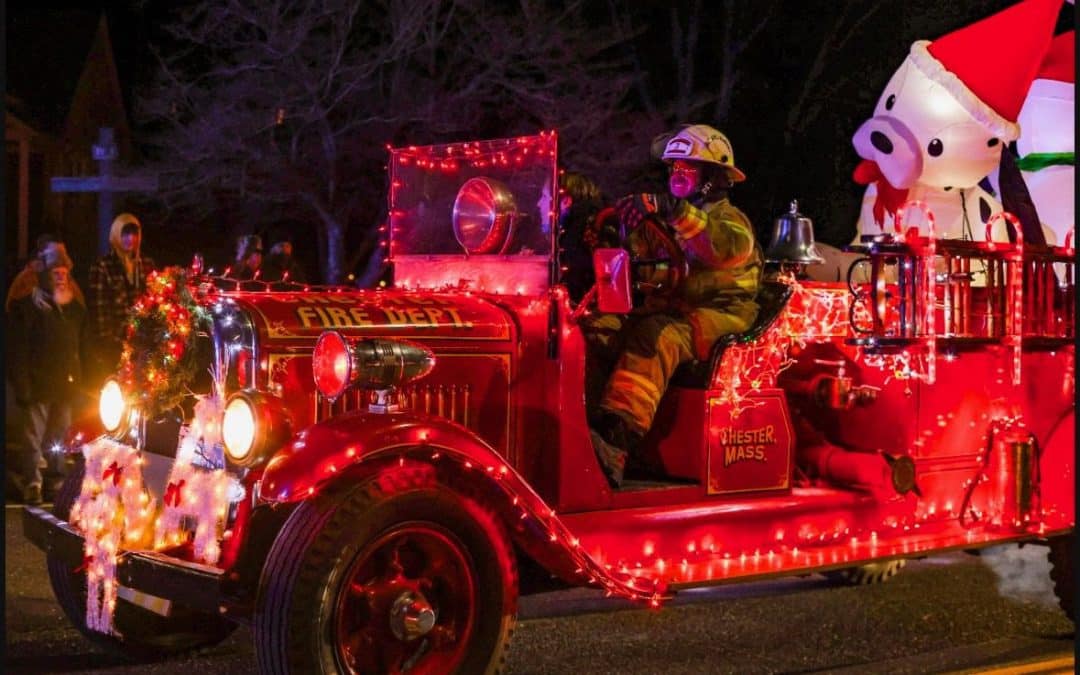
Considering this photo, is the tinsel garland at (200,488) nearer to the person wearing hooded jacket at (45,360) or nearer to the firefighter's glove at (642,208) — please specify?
the firefighter's glove at (642,208)

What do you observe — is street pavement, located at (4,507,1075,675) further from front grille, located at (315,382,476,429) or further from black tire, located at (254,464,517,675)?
front grille, located at (315,382,476,429)

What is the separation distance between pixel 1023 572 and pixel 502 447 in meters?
4.28

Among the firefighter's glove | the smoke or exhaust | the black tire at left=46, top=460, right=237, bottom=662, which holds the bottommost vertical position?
the smoke or exhaust

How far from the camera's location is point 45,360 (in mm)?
9664

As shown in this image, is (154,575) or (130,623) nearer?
(154,575)

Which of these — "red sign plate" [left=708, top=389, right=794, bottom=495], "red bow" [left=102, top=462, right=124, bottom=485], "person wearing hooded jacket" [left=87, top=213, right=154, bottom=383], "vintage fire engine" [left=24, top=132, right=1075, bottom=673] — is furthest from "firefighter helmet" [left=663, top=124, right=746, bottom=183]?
"person wearing hooded jacket" [left=87, top=213, right=154, bottom=383]

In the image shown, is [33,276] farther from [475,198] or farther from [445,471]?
[445,471]

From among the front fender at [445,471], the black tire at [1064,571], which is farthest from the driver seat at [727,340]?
the black tire at [1064,571]

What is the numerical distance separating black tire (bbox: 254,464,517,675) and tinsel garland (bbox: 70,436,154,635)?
991 millimetres

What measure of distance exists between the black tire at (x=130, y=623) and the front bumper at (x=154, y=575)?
0.95ft

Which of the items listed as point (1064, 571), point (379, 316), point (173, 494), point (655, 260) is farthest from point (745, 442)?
point (173, 494)

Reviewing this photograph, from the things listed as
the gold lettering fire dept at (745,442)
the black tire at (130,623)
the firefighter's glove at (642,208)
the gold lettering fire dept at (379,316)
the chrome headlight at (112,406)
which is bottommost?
the black tire at (130,623)

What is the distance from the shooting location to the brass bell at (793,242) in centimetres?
773

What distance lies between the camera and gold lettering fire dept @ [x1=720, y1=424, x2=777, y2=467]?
6.41m
